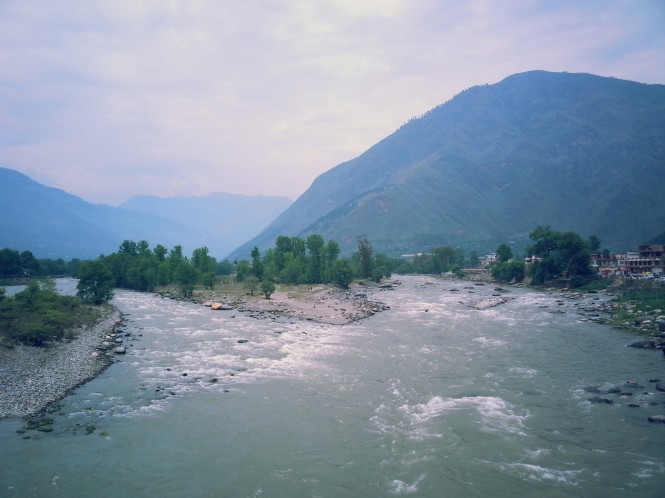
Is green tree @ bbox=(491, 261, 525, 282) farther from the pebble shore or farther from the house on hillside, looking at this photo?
the pebble shore

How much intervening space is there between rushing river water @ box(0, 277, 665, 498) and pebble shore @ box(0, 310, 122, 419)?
127 centimetres

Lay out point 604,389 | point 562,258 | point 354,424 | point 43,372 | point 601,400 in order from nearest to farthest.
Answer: point 354,424, point 601,400, point 604,389, point 43,372, point 562,258

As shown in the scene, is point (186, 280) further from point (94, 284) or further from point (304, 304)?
point (304, 304)

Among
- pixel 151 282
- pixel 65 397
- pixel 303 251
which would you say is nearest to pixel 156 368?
→ pixel 65 397

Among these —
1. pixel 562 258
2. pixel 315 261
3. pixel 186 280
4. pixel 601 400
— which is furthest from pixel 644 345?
pixel 315 261

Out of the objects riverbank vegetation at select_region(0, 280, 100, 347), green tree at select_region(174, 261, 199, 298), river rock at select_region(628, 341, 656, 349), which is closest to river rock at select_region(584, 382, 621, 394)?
river rock at select_region(628, 341, 656, 349)

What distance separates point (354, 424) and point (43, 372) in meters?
20.8

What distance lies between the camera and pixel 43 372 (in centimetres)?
2759

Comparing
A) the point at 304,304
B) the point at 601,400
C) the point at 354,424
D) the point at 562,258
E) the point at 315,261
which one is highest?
the point at 562,258

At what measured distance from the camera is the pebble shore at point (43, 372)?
23.0 m

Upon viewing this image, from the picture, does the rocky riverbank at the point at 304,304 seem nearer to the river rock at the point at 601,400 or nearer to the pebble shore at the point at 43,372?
the pebble shore at the point at 43,372

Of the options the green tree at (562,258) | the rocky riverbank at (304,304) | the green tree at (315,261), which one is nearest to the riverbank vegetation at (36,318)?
the rocky riverbank at (304,304)

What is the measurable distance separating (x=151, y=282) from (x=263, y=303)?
3718 centimetres

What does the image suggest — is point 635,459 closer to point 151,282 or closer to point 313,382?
point 313,382
